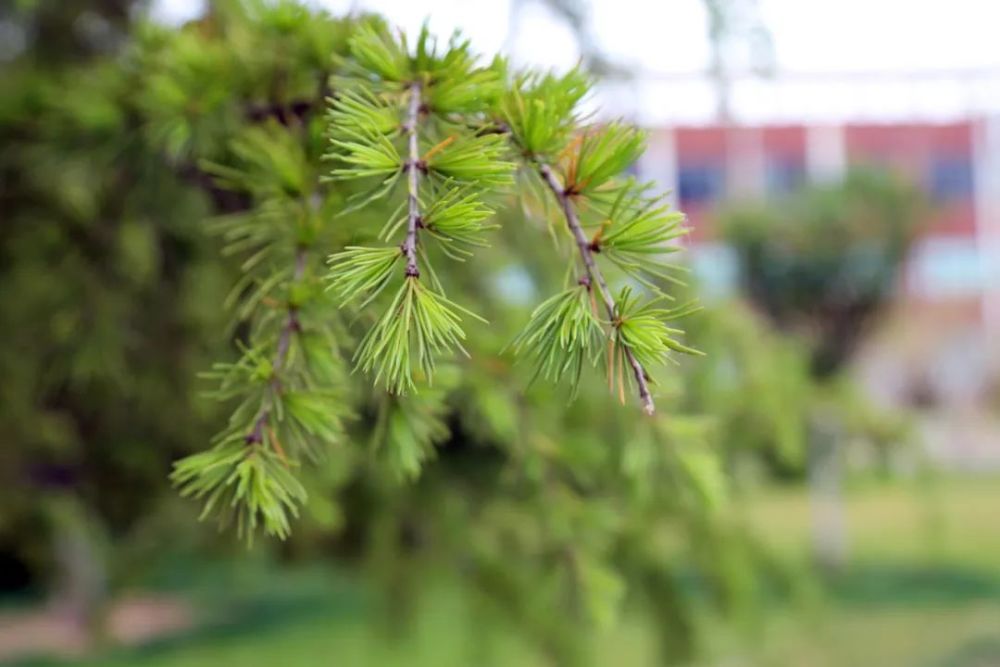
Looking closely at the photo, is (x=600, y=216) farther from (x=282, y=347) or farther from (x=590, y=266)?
(x=282, y=347)

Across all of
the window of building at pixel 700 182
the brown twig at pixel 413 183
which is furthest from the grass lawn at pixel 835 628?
the window of building at pixel 700 182

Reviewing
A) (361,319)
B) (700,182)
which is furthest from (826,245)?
(361,319)

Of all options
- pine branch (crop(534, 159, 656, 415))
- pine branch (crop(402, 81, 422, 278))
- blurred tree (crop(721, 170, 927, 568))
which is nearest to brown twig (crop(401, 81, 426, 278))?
pine branch (crop(402, 81, 422, 278))

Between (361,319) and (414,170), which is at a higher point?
(414,170)

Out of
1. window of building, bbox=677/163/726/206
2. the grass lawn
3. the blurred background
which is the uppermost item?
window of building, bbox=677/163/726/206

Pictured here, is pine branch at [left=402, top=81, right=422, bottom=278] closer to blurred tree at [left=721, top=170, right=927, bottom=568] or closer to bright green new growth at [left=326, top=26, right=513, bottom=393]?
bright green new growth at [left=326, top=26, right=513, bottom=393]

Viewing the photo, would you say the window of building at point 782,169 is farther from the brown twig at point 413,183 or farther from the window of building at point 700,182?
the brown twig at point 413,183
